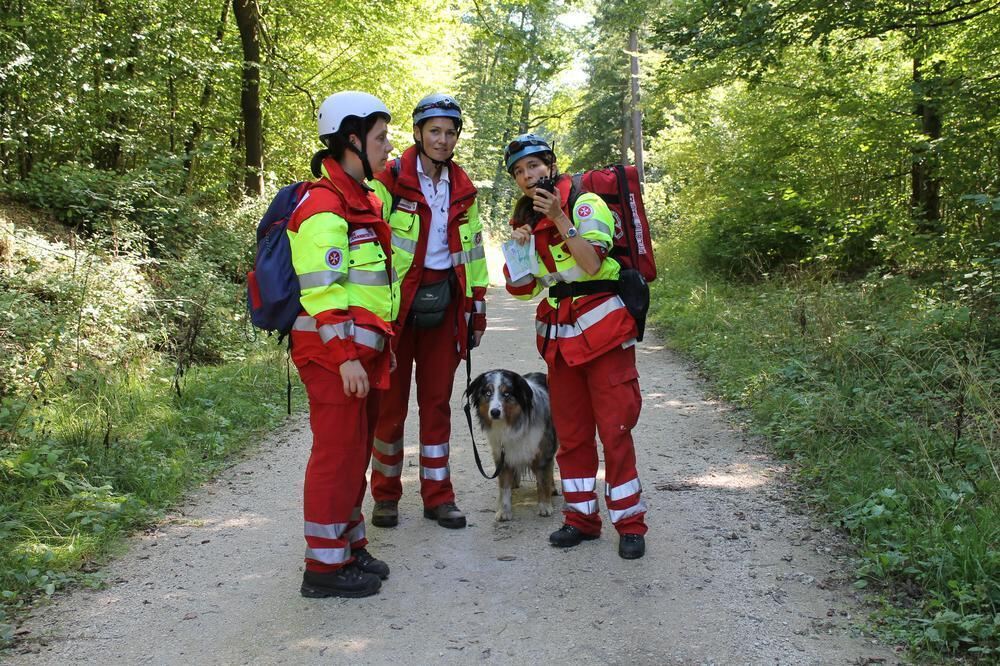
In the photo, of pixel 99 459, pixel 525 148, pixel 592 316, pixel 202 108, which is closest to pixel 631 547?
pixel 592 316

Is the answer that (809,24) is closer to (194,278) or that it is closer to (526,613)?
(526,613)

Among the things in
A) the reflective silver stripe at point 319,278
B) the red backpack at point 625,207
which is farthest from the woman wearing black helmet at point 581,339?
the reflective silver stripe at point 319,278

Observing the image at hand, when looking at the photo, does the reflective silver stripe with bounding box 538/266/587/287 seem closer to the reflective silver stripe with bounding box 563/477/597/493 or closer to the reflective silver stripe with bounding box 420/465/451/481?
the reflective silver stripe with bounding box 563/477/597/493

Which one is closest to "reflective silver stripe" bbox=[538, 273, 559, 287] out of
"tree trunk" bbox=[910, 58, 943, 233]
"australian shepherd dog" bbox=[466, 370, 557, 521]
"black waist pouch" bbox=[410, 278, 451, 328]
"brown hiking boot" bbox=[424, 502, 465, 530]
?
"black waist pouch" bbox=[410, 278, 451, 328]

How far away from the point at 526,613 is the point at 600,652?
0.49 metres

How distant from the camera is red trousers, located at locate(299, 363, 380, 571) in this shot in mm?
3600

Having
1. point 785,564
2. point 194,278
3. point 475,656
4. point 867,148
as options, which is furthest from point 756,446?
point 194,278

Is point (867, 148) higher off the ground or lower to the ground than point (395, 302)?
higher

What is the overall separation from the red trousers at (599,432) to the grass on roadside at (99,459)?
2.66 metres

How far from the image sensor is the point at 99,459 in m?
5.21

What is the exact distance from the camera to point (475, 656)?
3.16 metres

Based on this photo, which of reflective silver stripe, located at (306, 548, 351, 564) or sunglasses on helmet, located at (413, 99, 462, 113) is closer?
reflective silver stripe, located at (306, 548, 351, 564)

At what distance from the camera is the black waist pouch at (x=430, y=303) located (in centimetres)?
438

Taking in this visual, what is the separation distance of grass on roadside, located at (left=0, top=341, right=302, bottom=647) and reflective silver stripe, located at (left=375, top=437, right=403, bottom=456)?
1.54 meters
